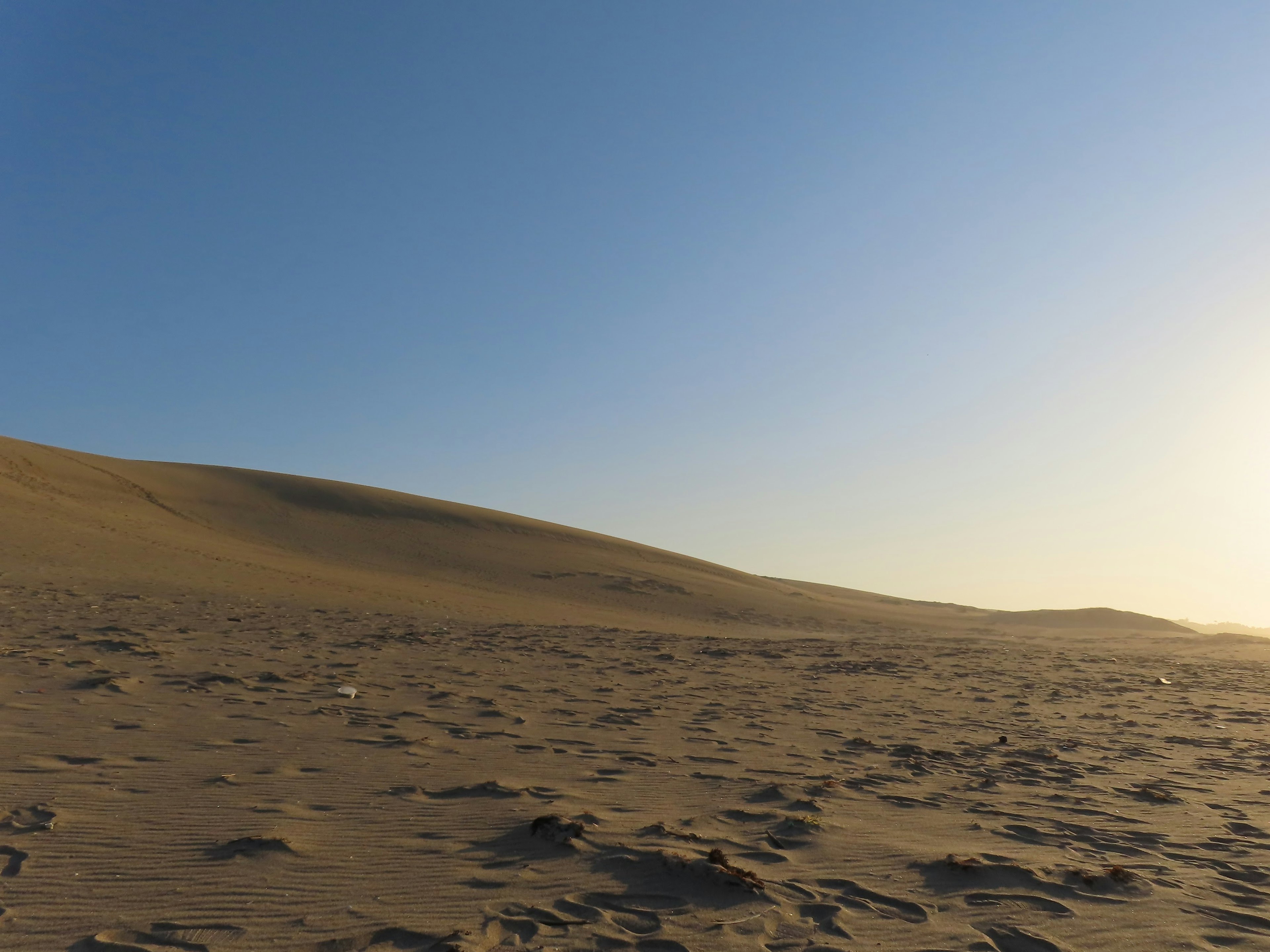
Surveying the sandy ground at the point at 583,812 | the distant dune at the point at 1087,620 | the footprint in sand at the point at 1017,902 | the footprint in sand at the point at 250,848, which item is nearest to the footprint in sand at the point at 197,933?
the sandy ground at the point at 583,812

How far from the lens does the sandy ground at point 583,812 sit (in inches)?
149

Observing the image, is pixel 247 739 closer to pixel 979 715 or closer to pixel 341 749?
pixel 341 749

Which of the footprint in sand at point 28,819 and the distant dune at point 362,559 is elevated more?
the distant dune at point 362,559

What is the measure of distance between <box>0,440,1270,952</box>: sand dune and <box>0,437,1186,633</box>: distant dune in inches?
158

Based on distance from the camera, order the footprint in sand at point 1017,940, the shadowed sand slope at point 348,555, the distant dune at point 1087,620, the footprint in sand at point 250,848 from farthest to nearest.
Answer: the distant dune at point 1087,620
the shadowed sand slope at point 348,555
the footprint in sand at point 250,848
the footprint in sand at point 1017,940

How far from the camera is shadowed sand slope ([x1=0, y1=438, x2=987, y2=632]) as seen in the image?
70.9 feet

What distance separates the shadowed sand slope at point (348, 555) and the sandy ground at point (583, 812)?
10.6 metres

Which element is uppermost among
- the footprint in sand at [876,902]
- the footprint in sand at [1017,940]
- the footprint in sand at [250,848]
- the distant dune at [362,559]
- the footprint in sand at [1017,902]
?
the distant dune at [362,559]

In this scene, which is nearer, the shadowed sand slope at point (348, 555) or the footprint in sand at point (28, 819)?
the footprint in sand at point (28, 819)

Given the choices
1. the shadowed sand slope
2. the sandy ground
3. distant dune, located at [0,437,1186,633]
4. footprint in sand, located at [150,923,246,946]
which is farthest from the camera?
the shadowed sand slope

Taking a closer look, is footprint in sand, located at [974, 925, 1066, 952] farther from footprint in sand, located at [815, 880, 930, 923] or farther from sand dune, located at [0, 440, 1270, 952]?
footprint in sand, located at [815, 880, 930, 923]

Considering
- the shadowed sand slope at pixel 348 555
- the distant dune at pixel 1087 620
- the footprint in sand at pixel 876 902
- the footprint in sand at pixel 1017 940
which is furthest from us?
the distant dune at pixel 1087 620

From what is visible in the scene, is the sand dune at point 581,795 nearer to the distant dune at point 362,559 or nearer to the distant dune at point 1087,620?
the distant dune at point 362,559

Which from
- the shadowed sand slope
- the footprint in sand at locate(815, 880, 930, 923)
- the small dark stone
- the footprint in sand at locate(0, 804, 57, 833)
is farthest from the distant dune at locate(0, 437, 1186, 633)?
the footprint in sand at locate(815, 880, 930, 923)
